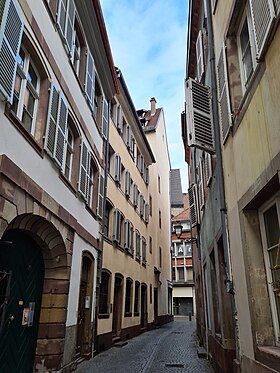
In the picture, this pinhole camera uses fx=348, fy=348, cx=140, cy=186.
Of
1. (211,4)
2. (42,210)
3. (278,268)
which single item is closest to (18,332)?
(42,210)

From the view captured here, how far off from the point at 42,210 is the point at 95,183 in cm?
477

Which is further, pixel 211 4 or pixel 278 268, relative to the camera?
pixel 211 4

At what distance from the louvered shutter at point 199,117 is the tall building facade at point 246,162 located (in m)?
0.02

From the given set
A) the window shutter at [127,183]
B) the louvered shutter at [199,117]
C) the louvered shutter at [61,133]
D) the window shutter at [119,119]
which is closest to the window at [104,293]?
the window shutter at [127,183]

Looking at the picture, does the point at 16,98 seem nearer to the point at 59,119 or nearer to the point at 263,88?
the point at 59,119

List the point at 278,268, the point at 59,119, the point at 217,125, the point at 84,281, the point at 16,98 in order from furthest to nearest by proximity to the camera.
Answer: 1. the point at 84,281
2. the point at 59,119
3. the point at 217,125
4. the point at 16,98
5. the point at 278,268

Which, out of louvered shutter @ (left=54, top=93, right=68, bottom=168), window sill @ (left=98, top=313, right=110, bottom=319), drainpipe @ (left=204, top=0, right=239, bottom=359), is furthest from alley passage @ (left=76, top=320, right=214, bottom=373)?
louvered shutter @ (left=54, top=93, right=68, bottom=168)

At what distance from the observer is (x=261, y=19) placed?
4043 millimetres

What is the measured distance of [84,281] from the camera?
9.63m

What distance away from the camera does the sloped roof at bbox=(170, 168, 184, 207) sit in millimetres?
50638

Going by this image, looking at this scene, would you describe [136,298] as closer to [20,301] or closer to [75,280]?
[75,280]

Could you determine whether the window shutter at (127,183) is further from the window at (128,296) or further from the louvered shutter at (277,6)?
the louvered shutter at (277,6)

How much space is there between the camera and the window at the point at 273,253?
4.05 meters

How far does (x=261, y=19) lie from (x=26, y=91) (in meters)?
3.97
